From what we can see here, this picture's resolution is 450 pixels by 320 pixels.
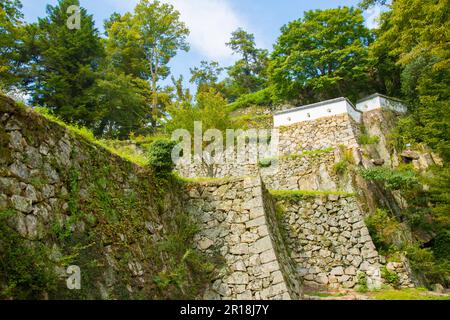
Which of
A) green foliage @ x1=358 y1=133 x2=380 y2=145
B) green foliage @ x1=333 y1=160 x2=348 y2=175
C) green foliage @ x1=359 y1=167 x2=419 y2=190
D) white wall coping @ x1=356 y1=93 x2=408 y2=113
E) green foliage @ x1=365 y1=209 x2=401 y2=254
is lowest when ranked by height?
green foliage @ x1=365 y1=209 x2=401 y2=254

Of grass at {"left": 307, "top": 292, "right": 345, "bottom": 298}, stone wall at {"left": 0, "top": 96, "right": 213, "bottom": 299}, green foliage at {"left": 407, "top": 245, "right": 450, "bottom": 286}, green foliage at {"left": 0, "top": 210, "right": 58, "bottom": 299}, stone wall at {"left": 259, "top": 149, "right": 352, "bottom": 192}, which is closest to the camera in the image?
green foliage at {"left": 0, "top": 210, "right": 58, "bottom": 299}

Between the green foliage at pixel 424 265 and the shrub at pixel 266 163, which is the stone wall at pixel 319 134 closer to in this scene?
the shrub at pixel 266 163

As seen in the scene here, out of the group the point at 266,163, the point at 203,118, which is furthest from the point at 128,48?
the point at 266,163

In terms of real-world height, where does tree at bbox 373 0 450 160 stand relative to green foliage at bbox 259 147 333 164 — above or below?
above

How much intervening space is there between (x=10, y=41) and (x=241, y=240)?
1284cm

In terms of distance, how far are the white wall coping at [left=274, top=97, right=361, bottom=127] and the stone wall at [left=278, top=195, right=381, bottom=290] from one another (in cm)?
762

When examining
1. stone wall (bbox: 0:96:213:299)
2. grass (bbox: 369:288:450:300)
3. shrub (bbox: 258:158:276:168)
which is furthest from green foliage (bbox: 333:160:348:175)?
stone wall (bbox: 0:96:213:299)

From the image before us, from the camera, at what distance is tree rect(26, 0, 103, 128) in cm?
1353

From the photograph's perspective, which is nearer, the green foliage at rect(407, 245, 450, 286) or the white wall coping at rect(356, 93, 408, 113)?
the green foliage at rect(407, 245, 450, 286)

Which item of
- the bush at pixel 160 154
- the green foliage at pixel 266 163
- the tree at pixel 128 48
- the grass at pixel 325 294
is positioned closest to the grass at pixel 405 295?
the grass at pixel 325 294

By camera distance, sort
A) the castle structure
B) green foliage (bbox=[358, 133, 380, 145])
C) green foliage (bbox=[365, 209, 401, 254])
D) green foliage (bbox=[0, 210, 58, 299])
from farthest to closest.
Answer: green foliage (bbox=[358, 133, 380, 145]) → green foliage (bbox=[365, 209, 401, 254]) → the castle structure → green foliage (bbox=[0, 210, 58, 299])

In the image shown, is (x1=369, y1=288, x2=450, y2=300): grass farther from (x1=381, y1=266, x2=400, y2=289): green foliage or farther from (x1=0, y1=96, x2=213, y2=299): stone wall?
(x1=0, y1=96, x2=213, y2=299): stone wall

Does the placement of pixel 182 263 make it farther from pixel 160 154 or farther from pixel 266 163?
pixel 266 163
